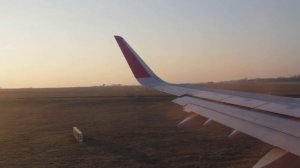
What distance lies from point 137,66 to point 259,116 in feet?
14.4

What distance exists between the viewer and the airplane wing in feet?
12.2

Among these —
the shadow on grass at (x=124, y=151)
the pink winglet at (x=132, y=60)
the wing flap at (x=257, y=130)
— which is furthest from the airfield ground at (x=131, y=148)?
the wing flap at (x=257, y=130)

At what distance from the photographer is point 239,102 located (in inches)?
240

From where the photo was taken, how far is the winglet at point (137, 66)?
8469mm

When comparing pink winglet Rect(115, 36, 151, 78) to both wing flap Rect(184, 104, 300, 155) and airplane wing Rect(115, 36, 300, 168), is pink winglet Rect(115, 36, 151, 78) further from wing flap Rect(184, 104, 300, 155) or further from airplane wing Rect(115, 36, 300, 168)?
wing flap Rect(184, 104, 300, 155)

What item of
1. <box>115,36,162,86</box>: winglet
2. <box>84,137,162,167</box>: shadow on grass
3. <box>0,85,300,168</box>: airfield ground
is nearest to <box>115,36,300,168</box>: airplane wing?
<box>115,36,162,86</box>: winglet

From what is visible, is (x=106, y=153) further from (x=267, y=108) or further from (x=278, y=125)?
(x=278, y=125)

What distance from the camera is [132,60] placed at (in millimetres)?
8703

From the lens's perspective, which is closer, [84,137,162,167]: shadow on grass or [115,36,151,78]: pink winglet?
[115,36,151,78]: pink winglet

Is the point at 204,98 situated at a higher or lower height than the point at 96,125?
higher

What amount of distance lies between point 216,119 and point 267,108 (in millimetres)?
754

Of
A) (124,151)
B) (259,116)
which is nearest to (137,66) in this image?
(124,151)

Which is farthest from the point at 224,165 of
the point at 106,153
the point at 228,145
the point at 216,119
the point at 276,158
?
the point at 276,158

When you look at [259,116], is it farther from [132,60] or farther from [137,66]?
[137,66]
